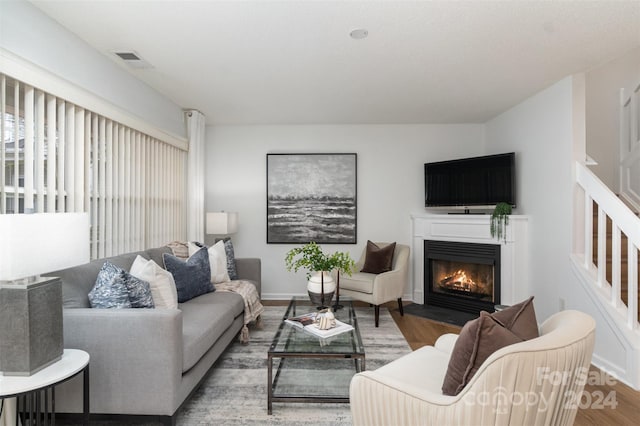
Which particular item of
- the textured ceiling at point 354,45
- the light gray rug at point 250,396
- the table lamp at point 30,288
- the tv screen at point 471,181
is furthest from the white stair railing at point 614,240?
the table lamp at point 30,288

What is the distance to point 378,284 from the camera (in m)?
3.73

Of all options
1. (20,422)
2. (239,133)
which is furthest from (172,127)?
(20,422)

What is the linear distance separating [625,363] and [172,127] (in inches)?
187

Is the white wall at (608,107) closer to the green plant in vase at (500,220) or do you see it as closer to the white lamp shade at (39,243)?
the green plant in vase at (500,220)

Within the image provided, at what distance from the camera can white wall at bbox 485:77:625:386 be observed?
2990 mm

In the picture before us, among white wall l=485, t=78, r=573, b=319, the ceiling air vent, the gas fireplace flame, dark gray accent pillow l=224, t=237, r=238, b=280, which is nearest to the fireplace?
the gas fireplace flame

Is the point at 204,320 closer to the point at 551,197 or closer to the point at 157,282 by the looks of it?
the point at 157,282

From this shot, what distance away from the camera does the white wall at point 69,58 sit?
200 centimetres

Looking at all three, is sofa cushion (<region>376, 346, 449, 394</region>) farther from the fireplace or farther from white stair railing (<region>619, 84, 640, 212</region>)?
white stair railing (<region>619, 84, 640, 212</region>)

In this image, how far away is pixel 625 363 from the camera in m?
2.43

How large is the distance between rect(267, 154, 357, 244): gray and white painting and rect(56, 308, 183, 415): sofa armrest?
302 centimetres

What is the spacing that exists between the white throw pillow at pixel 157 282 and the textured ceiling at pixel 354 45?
165 centimetres

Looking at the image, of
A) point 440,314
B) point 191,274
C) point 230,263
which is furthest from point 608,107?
point 191,274

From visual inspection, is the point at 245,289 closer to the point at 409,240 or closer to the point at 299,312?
the point at 299,312
